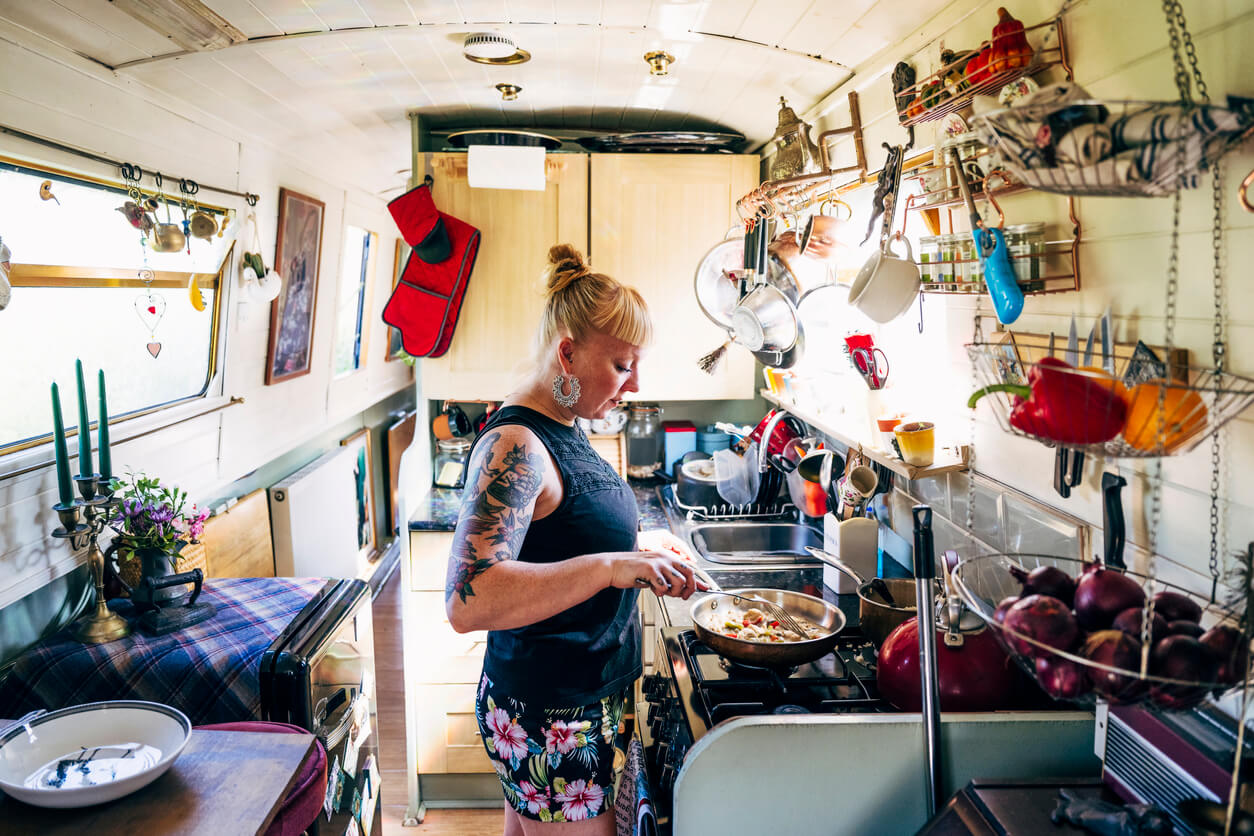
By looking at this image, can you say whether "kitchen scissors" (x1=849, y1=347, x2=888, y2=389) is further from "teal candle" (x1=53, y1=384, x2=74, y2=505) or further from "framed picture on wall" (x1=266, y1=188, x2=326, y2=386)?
"framed picture on wall" (x1=266, y1=188, x2=326, y2=386)

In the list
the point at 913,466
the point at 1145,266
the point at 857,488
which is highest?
the point at 1145,266

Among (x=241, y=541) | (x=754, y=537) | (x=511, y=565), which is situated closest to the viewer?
(x=511, y=565)

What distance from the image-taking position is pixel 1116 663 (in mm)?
801

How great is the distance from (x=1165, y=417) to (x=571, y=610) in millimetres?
1049

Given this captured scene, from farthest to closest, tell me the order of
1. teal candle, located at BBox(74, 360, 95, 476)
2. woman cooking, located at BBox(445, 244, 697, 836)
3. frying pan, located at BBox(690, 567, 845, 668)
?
teal candle, located at BBox(74, 360, 95, 476), frying pan, located at BBox(690, 567, 845, 668), woman cooking, located at BBox(445, 244, 697, 836)

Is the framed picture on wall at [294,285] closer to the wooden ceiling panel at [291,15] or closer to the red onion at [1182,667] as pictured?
the wooden ceiling panel at [291,15]

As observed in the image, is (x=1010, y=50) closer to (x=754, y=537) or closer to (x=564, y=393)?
(x=564, y=393)

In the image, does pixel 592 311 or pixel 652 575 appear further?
pixel 592 311

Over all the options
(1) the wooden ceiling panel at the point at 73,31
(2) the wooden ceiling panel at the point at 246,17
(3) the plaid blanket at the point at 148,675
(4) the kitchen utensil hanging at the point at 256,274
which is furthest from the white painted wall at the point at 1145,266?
(4) the kitchen utensil hanging at the point at 256,274

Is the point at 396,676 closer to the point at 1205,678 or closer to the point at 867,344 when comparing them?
the point at 867,344

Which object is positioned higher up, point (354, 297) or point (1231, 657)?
point (354, 297)

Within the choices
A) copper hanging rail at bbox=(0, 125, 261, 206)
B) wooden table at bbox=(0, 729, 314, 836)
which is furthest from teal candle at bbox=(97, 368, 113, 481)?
wooden table at bbox=(0, 729, 314, 836)

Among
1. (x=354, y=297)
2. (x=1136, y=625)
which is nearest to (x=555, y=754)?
(x=1136, y=625)

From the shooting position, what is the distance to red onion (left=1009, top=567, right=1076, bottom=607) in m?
0.93
